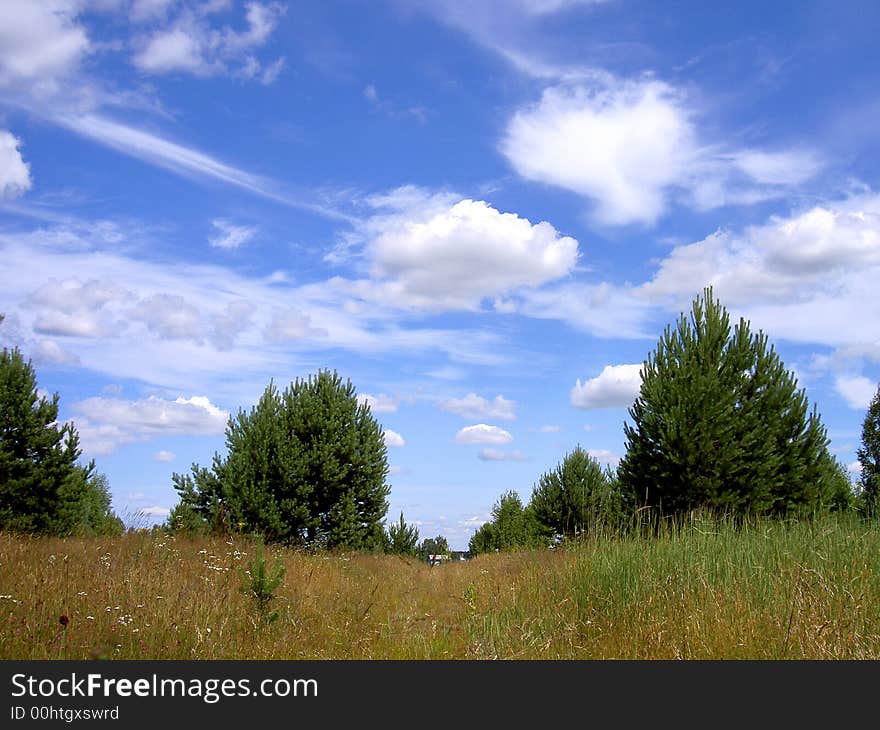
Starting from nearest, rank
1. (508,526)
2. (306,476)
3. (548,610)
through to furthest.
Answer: (548,610)
(306,476)
(508,526)

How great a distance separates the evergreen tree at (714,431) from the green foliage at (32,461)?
1658cm

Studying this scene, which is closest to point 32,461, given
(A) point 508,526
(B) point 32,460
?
(B) point 32,460

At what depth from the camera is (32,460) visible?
20.8 m

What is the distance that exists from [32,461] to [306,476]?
8.31 m

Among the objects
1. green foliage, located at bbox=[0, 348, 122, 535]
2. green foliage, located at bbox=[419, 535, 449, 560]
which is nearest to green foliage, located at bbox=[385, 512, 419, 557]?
green foliage, located at bbox=[419, 535, 449, 560]

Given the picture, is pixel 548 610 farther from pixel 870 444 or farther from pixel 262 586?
pixel 870 444

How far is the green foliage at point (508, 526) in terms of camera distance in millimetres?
34209

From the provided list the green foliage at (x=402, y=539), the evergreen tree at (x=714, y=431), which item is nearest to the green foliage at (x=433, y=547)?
the green foliage at (x=402, y=539)

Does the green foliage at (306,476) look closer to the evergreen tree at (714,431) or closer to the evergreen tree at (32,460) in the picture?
the evergreen tree at (32,460)

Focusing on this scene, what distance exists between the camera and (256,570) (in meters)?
8.03
